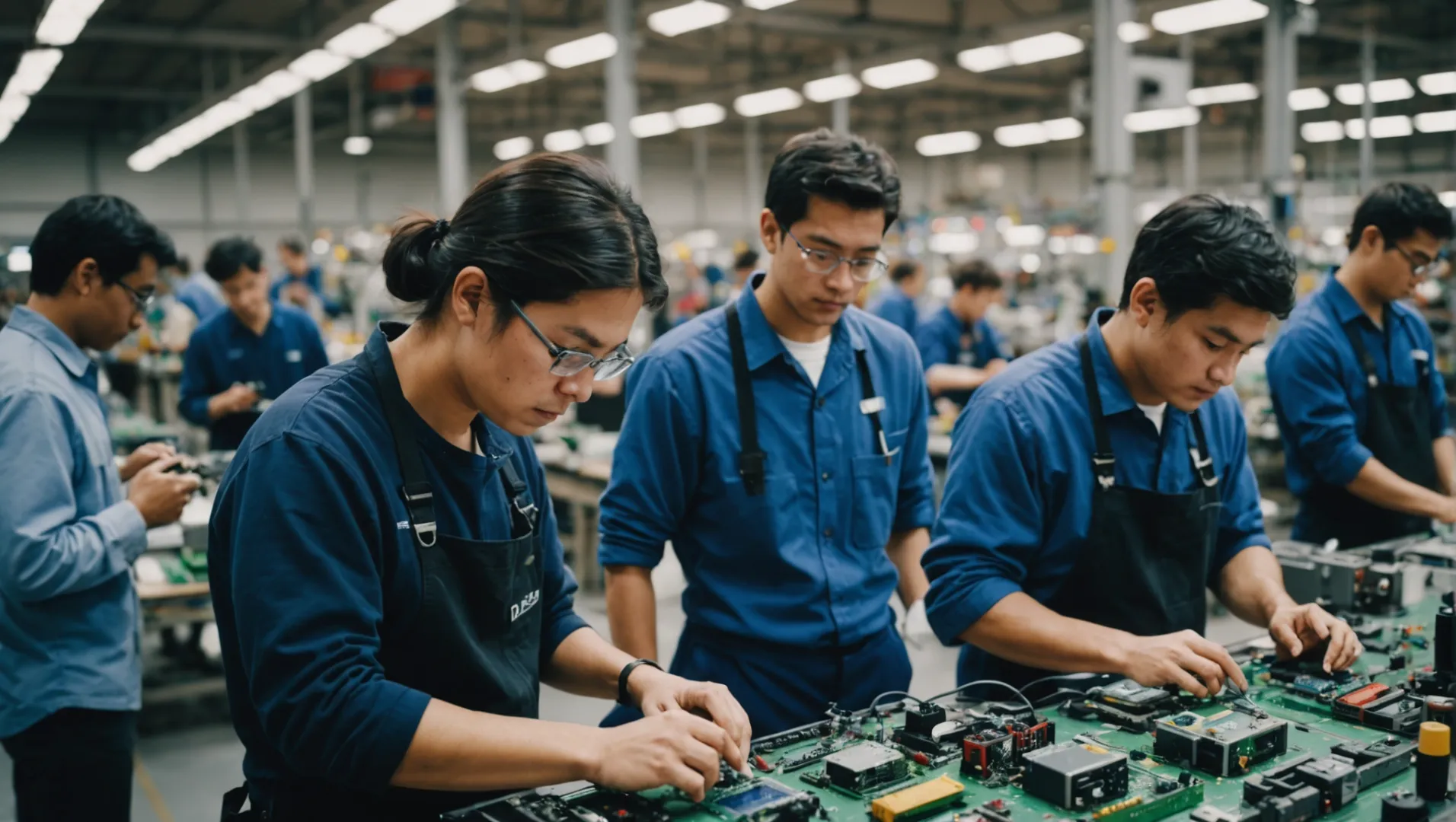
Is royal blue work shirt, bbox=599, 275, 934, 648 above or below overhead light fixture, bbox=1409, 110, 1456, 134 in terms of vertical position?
below

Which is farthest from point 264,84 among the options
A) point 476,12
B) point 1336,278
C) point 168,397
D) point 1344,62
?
point 1344,62

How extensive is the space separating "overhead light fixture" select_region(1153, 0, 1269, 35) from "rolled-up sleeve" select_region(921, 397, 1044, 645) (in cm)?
620

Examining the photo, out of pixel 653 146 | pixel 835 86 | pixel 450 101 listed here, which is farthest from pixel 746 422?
pixel 653 146

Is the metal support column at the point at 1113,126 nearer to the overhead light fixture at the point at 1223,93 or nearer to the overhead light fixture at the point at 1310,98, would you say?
the overhead light fixture at the point at 1223,93

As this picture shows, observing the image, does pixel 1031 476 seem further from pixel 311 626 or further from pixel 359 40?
pixel 359 40

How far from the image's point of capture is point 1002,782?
1.45 metres

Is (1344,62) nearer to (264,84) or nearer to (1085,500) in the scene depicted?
(264,84)

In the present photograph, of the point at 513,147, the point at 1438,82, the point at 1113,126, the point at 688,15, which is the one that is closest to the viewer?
the point at 1113,126

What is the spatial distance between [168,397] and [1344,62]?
14.4 metres

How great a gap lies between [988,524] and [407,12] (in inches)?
243

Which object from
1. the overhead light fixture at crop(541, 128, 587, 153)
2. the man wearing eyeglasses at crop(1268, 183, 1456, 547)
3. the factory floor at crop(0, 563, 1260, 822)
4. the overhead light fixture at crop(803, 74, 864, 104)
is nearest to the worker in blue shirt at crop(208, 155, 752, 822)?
the factory floor at crop(0, 563, 1260, 822)

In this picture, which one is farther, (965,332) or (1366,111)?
(1366,111)

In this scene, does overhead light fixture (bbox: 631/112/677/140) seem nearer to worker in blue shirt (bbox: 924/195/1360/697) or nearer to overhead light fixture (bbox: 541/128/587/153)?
overhead light fixture (bbox: 541/128/587/153)

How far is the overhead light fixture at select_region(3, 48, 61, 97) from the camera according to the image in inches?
335
